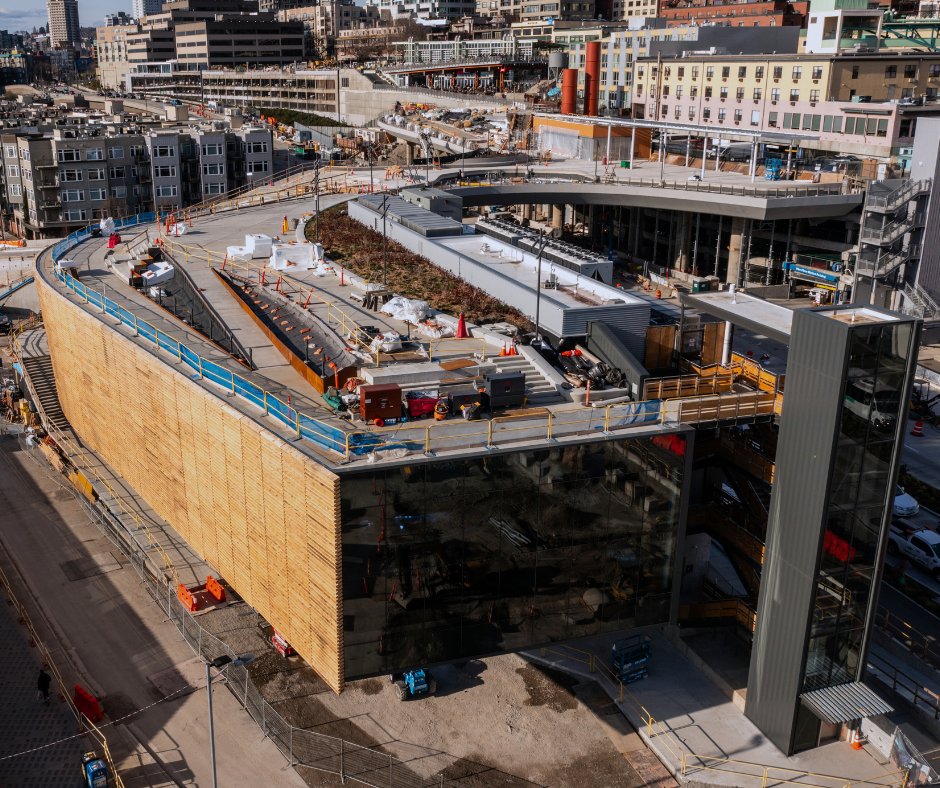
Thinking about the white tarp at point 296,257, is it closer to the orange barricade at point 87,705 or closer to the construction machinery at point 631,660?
the orange barricade at point 87,705

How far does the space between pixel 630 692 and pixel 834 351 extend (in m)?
13.6

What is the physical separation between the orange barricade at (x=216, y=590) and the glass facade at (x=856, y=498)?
21.1m

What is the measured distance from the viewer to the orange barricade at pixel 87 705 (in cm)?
3105

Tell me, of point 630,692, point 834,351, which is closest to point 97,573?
point 630,692

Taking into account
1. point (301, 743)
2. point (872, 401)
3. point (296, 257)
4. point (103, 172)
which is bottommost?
→ point (301, 743)

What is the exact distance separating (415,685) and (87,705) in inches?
418

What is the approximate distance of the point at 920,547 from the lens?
3956 cm

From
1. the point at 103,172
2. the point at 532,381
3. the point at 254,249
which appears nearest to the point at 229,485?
the point at 532,381

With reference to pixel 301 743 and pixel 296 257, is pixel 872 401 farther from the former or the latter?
pixel 296 257

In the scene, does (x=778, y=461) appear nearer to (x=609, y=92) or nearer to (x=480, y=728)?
(x=480, y=728)

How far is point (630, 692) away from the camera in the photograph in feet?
105

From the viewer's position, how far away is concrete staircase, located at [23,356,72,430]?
52.8 metres

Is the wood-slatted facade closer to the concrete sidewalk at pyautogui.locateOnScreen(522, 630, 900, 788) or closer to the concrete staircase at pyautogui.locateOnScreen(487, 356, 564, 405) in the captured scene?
the concrete staircase at pyautogui.locateOnScreen(487, 356, 564, 405)

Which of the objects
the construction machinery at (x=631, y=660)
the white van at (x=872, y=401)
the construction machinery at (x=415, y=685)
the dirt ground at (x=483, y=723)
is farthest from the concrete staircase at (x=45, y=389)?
the white van at (x=872, y=401)
